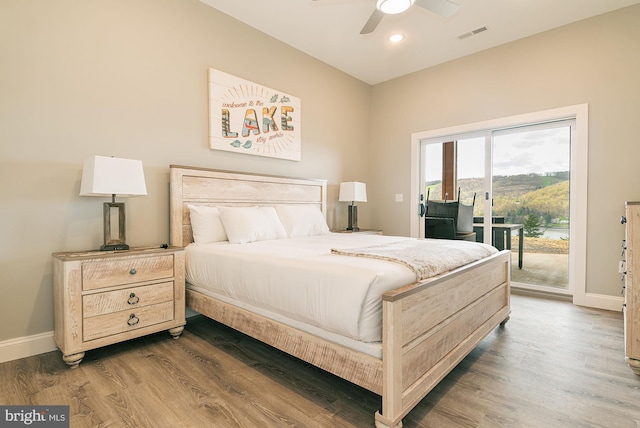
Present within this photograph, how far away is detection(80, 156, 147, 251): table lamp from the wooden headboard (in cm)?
47

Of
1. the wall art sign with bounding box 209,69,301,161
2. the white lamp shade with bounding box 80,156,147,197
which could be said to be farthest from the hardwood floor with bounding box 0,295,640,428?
the wall art sign with bounding box 209,69,301,161

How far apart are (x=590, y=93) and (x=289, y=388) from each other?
155 inches

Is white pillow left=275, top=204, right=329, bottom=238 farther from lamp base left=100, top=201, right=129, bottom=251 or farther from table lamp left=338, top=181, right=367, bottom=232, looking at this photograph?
lamp base left=100, top=201, right=129, bottom=251

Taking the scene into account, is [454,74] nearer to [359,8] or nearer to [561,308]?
[359,8]

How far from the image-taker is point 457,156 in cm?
425

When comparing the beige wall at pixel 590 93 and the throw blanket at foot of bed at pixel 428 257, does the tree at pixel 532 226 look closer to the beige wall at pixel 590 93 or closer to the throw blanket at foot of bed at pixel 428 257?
the beige wall at pixel 590 93

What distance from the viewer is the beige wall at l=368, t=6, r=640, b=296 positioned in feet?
9.91

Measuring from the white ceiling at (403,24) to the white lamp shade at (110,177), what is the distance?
6.17 ft

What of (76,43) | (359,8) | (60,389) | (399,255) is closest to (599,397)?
(399,255)

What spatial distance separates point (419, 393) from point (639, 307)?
1533 millimetres

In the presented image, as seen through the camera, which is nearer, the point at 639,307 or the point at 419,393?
the point at 419,393

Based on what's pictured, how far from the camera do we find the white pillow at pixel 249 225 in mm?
2682

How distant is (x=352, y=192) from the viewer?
4.19 meters

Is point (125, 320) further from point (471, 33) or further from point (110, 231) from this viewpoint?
point (471, 33)
